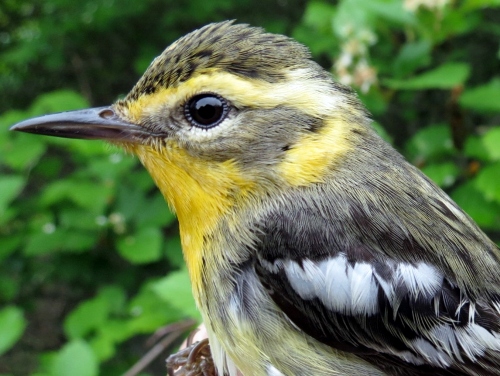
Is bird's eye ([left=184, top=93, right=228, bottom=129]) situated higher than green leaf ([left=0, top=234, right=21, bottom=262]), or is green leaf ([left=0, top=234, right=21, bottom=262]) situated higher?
green leaf ([left=0, top=234, right=21, bottom=262])

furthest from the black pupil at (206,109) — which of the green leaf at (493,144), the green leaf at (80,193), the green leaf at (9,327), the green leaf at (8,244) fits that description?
the green leaf at (8,244)

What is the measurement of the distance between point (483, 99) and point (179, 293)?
1558 mm

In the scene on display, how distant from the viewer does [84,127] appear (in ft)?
5.64

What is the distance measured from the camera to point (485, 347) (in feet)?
4.91

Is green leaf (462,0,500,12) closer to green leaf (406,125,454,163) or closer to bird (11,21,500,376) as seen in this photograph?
green leaf (406,125,454,163)

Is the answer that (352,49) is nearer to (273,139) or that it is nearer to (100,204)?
(273,139)

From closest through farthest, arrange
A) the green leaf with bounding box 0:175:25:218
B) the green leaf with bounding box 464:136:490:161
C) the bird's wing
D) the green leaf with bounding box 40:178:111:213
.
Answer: the bird's wing → the green leaf with bounding box 464:136:490:161 → the green leaf with bounding box 0:175:25:218 → the green leaf with bounding box 40:178:111:213

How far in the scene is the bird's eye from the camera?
1.57 meters

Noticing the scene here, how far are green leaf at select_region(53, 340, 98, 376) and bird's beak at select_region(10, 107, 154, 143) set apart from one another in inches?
50.1

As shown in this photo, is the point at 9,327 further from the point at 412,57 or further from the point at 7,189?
the point at 412,57

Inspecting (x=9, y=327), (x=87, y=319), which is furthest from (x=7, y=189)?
(x=87, y=319)

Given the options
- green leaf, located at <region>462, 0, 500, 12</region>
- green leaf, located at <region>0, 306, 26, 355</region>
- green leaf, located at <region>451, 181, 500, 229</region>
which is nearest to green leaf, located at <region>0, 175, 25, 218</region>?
green leaf, located at <region>0, 306, 26, 355</region>

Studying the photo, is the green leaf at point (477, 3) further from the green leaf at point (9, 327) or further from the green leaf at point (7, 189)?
the green leaf at point (9, 327)

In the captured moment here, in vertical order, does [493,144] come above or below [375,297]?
above
